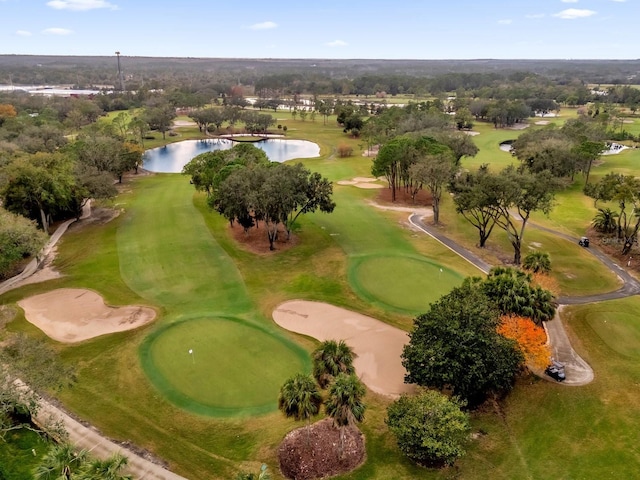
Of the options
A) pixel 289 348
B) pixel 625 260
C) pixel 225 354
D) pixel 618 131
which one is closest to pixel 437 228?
pixel 625 260

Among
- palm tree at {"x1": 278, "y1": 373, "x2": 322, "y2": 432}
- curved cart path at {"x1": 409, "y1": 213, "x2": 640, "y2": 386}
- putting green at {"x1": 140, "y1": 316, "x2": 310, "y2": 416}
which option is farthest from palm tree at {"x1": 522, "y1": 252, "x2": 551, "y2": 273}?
palm tree at {"x1": 278, "y1": 373, "x2": 322, "y2": 432}

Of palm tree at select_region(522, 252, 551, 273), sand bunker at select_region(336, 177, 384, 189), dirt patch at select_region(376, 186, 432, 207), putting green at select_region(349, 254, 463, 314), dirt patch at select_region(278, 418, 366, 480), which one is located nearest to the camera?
dirt patch at select_region(278, 418, 366, 480)

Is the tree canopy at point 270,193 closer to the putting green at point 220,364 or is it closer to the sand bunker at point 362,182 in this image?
the putting green at point 220,364

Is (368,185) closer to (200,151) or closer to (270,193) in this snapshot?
(270,193)

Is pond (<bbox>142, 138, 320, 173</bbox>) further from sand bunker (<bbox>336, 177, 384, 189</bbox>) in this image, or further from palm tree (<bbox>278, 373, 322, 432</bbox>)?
palm tree (<bbox>278, 373, 322, 432</bbox>)

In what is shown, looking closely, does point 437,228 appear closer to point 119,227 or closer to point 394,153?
point 394,153

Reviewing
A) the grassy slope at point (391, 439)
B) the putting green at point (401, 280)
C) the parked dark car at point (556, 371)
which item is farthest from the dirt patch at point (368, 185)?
the parked dark car at point (556, 371)

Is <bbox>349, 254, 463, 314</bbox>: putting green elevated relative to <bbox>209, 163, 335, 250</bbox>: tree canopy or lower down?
lower down
